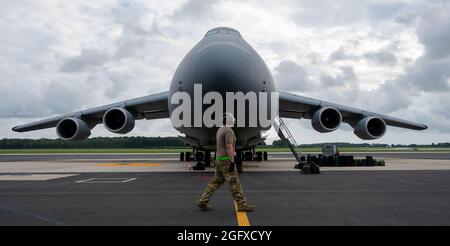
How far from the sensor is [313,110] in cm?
1736

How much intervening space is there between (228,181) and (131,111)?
12223 mm

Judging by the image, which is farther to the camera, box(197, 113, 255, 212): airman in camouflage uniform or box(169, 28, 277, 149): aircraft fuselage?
box(169, 28, 277, 149): aircraft fuselage

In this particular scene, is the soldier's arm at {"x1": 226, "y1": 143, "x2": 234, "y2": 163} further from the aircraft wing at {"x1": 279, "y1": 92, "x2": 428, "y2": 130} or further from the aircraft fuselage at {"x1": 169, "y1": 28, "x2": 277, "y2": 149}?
the aircraft wing at {"x1": 279, "y1": 92, "x2": 428, "y2": 130}

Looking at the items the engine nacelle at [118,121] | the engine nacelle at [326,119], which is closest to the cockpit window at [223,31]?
the engine nacelle at [326,119]

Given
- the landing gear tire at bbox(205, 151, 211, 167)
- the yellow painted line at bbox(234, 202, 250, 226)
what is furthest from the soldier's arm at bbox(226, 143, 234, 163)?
the landing gear tire at bbox(205, 151, 211, 167)

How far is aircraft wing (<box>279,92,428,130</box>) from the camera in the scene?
16312mm

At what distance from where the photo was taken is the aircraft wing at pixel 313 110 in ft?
53.5

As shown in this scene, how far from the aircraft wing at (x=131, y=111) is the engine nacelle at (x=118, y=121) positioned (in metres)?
1.17

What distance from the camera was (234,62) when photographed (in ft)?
32.1

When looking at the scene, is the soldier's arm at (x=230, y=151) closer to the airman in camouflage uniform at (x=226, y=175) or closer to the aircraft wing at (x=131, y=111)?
the airman in camouflage uniform at (x=226, y=175)

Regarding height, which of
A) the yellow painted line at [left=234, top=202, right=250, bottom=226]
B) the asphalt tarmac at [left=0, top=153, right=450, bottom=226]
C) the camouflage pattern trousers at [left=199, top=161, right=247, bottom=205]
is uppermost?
the camouflage pattern trousers at [left=199, top=161, right=247, bottom=205]

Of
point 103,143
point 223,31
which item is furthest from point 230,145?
point 103,143

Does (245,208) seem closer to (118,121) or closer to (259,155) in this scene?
(118,121)
